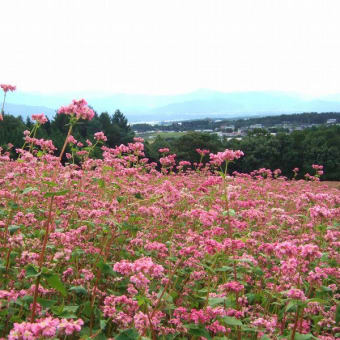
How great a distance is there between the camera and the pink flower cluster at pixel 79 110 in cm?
420

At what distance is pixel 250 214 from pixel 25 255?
12.9ft

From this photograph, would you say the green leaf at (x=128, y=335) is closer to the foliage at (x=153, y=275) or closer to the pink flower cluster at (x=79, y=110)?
the foliage at (x=153, y=275)

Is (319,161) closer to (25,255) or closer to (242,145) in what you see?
(242,145)

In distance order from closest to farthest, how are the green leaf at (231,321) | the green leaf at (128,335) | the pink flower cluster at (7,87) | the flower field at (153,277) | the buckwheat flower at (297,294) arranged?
the green leaf at (128,335), the buckwheat flower at (297,294), the flower field at (153,277), the green leaf at (231,321), the pink flower cluster at (7,87)

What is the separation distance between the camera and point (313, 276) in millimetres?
3443

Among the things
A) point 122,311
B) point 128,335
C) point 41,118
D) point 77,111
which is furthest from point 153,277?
point 41,118

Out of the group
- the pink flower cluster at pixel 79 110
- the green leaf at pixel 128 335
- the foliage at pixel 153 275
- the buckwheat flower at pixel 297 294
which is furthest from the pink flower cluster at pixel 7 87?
the buckwheat flower at pixel 297 294

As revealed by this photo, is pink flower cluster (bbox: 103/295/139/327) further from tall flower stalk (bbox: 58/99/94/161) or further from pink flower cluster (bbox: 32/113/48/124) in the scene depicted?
pink flower cluster (bbox: 32/113/48/124)

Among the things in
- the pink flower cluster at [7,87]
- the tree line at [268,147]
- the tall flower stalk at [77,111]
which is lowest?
the tree line at [268,147]

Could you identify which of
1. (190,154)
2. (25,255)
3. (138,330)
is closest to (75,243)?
(25,255)

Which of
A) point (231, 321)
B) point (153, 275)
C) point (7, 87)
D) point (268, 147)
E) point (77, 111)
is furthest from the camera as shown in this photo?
point (268, 147)

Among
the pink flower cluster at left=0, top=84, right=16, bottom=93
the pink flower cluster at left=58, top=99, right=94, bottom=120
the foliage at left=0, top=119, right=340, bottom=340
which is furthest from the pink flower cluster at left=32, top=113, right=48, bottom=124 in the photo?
the pink flower cluster at left=58, top=99, right=94, bottom=120

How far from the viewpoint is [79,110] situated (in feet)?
13.9

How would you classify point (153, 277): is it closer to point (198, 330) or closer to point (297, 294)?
point (198, 330)
